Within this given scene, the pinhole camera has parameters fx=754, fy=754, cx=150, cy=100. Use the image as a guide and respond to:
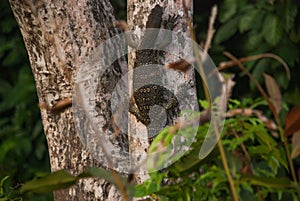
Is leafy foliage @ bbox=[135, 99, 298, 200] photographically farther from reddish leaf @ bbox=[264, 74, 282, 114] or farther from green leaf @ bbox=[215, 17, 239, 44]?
green leaf @ bbox=[215, 17, 239, 44]

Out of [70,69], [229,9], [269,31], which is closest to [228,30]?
[229,9]

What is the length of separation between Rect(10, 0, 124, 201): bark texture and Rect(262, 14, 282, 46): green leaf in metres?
1.66

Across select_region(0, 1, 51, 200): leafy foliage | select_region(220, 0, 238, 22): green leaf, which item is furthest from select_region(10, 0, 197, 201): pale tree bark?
select_region(0, 1, 51, 200): leafy foliage

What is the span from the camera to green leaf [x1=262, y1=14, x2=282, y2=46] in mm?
3315

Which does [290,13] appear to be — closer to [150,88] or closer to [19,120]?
[19,120]

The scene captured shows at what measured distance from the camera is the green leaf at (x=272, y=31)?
10.9 feet

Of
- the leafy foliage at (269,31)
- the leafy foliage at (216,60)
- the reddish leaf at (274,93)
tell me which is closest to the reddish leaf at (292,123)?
the reddish leaf at (274,93)

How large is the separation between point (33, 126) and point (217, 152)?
11.4 ft

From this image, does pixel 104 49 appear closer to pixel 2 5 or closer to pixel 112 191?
pixel 112 191

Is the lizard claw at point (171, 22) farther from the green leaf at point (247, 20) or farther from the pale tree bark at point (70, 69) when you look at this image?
the green leaf at point (247, 20)

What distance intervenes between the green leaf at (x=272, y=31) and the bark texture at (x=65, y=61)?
1658 millimetres

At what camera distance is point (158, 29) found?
175 cm

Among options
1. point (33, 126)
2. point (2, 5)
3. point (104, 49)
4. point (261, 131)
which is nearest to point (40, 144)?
point (33, 126)

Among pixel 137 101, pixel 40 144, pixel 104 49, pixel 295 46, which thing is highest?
pixel 104 49
